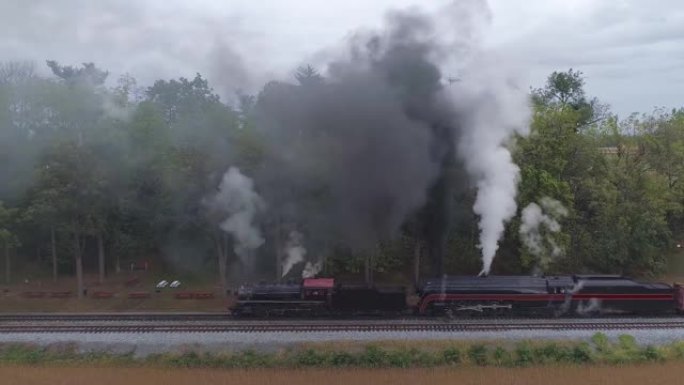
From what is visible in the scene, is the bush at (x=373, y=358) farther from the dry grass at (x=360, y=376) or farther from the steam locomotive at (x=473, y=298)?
the steam locomotive at (x=473, y=298)

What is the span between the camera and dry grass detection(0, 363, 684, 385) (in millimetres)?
15859

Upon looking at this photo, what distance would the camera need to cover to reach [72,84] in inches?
1441

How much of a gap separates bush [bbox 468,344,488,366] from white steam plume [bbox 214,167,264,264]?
40.5 ft

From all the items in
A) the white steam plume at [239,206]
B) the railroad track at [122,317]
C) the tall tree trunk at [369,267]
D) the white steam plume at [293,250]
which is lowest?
the railroad track at [122,317]

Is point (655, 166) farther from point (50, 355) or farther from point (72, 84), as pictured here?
point (72, 84)

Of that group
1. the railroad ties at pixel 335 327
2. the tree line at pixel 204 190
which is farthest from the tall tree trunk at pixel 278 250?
the railroad ties at pixel 335 327

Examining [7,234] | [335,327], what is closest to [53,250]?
[7,234]

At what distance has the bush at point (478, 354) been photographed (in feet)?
56.1

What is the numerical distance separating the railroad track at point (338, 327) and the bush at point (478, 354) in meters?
2.64

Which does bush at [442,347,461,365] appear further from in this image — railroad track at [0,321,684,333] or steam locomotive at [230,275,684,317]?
steam locomotive at [230,275,684,317]

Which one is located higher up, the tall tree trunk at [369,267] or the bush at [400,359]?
the tall tree trunk at [369,267]

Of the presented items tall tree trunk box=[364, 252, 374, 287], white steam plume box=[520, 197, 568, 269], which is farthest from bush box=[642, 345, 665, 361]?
tall tree trunk box=[364, 252, 374, 287]

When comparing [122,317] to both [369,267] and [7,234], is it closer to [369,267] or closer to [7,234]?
[7,234]

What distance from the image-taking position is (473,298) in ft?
70.8
